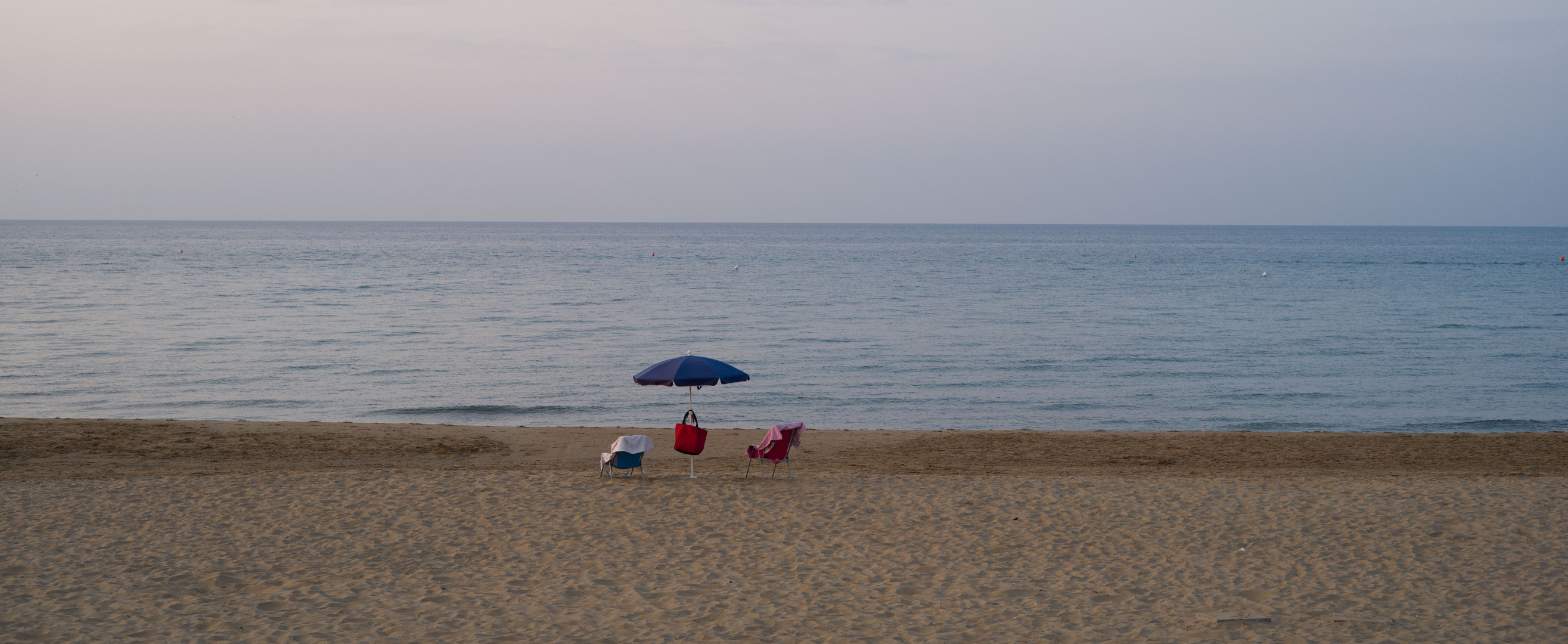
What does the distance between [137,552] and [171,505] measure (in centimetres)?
163

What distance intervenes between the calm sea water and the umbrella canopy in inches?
250

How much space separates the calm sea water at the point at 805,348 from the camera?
703 inches

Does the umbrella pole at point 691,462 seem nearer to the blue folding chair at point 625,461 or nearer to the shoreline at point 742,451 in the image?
the shoreline at point 742,451

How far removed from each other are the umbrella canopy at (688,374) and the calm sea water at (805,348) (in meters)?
6.34

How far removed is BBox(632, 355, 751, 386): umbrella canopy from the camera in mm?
10000

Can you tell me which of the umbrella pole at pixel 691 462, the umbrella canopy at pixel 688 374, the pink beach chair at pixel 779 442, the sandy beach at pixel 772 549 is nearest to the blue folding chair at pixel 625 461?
the sandy beach at pixel 772 549

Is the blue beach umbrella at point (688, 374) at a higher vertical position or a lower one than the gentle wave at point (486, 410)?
higher

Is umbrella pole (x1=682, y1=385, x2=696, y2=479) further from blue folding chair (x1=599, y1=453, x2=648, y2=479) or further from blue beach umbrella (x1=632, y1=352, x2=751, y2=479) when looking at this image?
blue folding chair (x1=599, y1=453, x2=648, y2=479)

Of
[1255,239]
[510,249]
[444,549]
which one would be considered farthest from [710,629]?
[1255,239]

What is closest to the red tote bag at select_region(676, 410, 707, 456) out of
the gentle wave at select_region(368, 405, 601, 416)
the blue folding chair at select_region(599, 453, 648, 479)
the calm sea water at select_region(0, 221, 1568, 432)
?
the blue folding chair at select_region(599, 453, 648, 479)

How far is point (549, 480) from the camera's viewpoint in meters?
10.3

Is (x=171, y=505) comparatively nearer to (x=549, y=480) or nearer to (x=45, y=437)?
(x=549, y=480)

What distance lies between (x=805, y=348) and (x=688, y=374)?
16.3 metres

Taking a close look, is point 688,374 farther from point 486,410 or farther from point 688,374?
point 486,410
